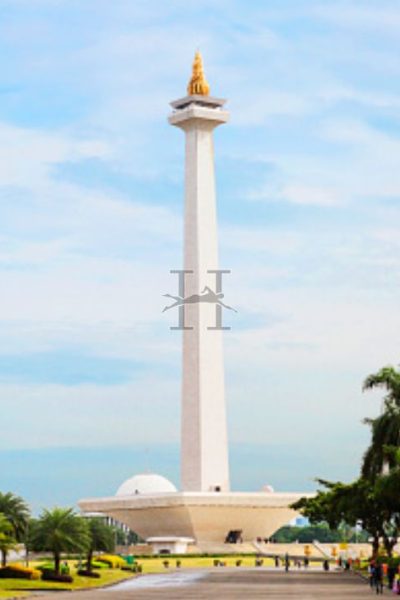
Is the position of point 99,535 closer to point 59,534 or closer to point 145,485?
point 59,534

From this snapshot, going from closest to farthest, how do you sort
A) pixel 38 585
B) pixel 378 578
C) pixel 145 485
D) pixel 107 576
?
pixel 378 578
pixel 38 585
pixel 107 576
pixel 145 485

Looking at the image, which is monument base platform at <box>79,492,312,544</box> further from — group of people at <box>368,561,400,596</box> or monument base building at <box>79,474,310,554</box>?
group of people at <box>368,561,400,596</box>

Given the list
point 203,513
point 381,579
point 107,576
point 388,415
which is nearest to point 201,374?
point 203,513

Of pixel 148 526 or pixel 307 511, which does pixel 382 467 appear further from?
pixel 148 526

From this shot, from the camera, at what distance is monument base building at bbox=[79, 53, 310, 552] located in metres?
130

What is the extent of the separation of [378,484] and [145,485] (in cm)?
10023

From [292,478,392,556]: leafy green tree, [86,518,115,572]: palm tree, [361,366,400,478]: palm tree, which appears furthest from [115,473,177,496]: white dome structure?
[361,366,400,478]: palm tree

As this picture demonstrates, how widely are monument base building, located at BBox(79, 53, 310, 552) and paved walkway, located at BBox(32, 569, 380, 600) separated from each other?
54.3 meters

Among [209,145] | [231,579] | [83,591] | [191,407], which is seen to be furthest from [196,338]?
[83,591]

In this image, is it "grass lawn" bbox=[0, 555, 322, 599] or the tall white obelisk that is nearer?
"grass lawn" bbox=[0, 555, 322, 599]

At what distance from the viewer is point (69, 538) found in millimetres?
72500

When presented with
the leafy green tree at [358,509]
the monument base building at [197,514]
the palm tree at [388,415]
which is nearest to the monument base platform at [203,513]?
the monument base building at [197,514]

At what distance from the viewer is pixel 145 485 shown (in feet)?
534

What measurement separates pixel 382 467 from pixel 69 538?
1701 cm
